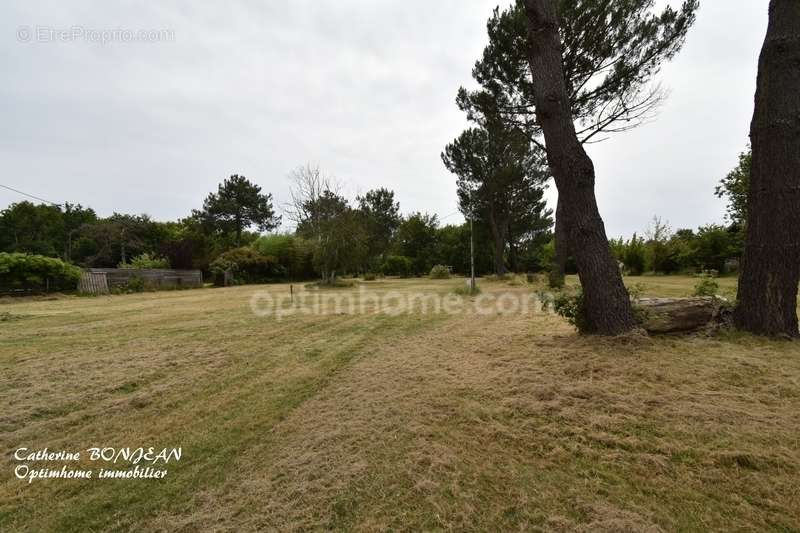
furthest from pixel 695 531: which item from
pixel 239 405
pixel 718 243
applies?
pixel 718 243

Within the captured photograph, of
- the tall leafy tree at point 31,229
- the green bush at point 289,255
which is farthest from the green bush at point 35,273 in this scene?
the tall leafy tree at point 31,229

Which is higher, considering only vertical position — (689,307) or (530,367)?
(689,307)

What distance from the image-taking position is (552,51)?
4336mm

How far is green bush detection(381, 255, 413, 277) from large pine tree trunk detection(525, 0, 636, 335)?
2674 centimetres

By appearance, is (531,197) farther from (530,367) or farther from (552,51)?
(530,367)

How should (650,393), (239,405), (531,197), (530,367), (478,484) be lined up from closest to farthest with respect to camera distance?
1. (478,484)
2. (650,393)
3. (239,405)
4. (530,367)
5. (531,197)

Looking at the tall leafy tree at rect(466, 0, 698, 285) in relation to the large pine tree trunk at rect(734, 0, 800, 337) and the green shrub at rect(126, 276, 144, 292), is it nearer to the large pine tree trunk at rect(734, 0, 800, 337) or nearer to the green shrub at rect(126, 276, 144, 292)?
the large pine tree trunk at rect(734, 0, 800, 337)

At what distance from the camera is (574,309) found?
4.29 metres

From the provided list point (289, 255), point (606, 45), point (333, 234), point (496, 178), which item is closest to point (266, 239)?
point (289, 255)

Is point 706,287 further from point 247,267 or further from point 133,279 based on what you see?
point 247,267

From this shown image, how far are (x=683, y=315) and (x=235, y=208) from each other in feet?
118

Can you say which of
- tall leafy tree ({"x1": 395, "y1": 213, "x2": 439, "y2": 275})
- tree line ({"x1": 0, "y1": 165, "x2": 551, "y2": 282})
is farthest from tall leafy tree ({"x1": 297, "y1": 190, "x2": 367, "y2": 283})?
tall leafy tree ({"x1": 395, "y1": 213, "x2": 439, "y2": 275})

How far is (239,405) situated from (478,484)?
2010 mm

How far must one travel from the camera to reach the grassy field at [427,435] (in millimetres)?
1492
